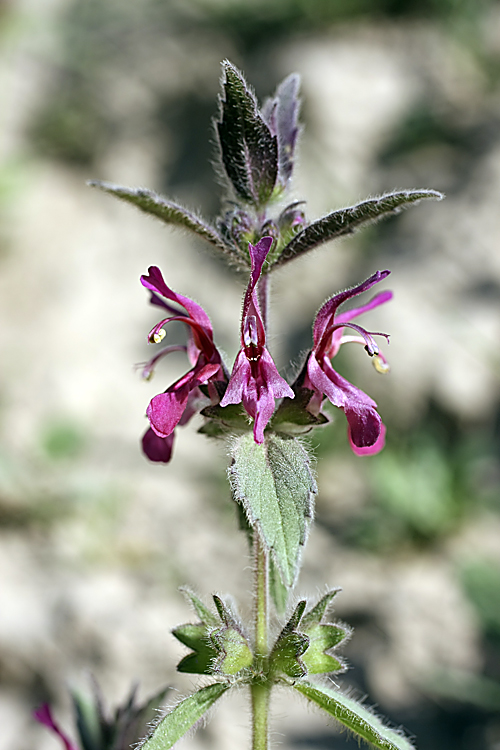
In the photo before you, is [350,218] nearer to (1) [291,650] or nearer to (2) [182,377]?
(2) [182,377]

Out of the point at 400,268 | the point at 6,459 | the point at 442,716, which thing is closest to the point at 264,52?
the point at 400,268

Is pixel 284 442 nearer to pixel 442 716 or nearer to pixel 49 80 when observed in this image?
pixel 442 716

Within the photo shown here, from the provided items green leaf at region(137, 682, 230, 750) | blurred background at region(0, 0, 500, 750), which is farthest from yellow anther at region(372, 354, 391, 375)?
green leaf at region(137, 682, 230, 750)

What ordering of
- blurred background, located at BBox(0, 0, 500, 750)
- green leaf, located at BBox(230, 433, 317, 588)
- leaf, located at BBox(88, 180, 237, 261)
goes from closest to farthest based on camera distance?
1. green leaf, located at BBox(230, 433, 317, 588)
2. leaf, located at BBox(88, 180, 237, 261)
3. blurred background, located at BBox(0, 0, 500, 750)

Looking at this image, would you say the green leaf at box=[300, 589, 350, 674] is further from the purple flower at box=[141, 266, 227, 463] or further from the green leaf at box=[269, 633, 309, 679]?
the purple flower at box=[141, 266, 227, 463]

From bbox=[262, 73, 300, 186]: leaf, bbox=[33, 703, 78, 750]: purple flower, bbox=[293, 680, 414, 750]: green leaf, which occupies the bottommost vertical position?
bbox=[293, 680, 414, 750]: green leaf

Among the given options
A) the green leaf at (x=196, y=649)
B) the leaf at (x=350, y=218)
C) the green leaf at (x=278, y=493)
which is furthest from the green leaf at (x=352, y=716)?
the leaf at (x=350, y=218)
